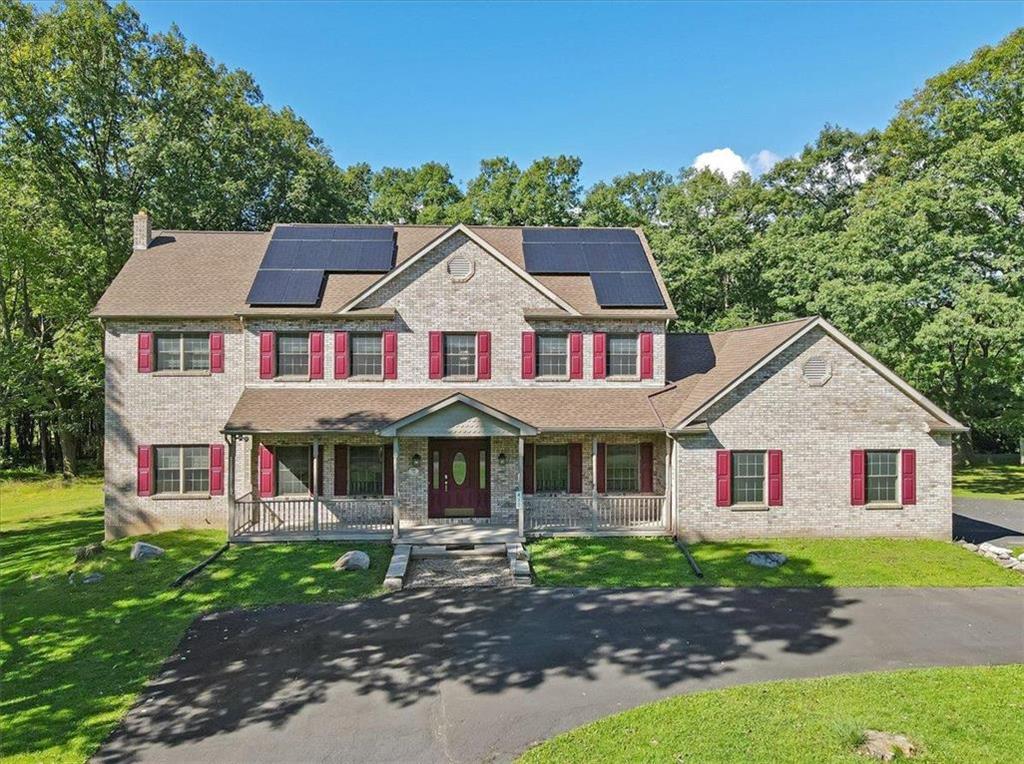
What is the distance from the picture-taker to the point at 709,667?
8773 mm

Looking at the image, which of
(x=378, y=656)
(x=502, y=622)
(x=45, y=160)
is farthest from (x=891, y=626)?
(x=45, y=160)

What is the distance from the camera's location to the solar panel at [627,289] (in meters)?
17.7

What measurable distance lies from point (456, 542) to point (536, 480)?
125 inches

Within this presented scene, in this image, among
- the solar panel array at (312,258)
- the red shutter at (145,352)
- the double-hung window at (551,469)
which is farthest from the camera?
the solar panel array at (312,258)

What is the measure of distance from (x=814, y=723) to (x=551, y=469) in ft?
33.3

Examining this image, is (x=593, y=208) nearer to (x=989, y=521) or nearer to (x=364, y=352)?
(x=364, y=352)

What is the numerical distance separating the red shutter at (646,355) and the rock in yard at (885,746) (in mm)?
11646

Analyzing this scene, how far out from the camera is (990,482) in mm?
26156

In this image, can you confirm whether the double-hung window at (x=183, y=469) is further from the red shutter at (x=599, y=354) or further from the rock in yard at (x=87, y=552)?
the red shutter at (x=599, y=354)

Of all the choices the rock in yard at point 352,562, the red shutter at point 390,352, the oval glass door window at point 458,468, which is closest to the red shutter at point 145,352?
the red shutter at point 390,352

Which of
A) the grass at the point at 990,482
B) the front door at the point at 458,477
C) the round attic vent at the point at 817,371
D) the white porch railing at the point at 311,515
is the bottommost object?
the grass at the point at 990,482

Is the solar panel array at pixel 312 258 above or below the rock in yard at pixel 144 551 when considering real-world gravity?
above

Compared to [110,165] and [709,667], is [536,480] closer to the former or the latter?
[709,667]

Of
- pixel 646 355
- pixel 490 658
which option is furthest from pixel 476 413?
pixel 490 658
